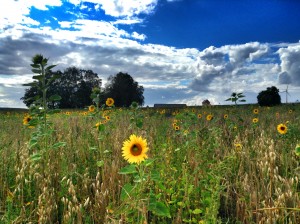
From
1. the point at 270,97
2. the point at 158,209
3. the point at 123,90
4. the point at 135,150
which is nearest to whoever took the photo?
the point at 158,209

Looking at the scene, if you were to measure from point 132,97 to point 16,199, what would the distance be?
2051 inches

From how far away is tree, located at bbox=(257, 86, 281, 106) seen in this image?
79.9 feet

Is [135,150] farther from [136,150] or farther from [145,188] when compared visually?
[145,188]

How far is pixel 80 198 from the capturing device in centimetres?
363

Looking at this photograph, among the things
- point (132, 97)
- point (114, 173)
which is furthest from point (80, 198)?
point (132, 97)

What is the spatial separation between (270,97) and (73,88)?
38.4m

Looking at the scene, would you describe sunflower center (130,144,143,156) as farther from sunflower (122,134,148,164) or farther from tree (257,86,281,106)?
tree (257,86,281,106)

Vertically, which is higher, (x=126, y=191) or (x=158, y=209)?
(x=126, y=191)

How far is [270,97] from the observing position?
24531 millimetres

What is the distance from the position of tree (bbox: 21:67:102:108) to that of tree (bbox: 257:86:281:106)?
31.8m

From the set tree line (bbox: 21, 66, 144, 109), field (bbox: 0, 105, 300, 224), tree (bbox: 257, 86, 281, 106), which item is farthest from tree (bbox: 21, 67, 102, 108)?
field (bbox: 0, 105, 300, 224)

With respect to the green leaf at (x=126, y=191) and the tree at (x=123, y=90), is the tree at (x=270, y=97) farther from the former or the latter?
the tree at (x=123, y=90)

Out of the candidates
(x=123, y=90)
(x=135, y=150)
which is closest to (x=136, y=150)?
(x=135, y=150)

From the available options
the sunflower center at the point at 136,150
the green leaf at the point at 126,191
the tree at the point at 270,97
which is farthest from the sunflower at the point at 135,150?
the tree at the point at 270,97
